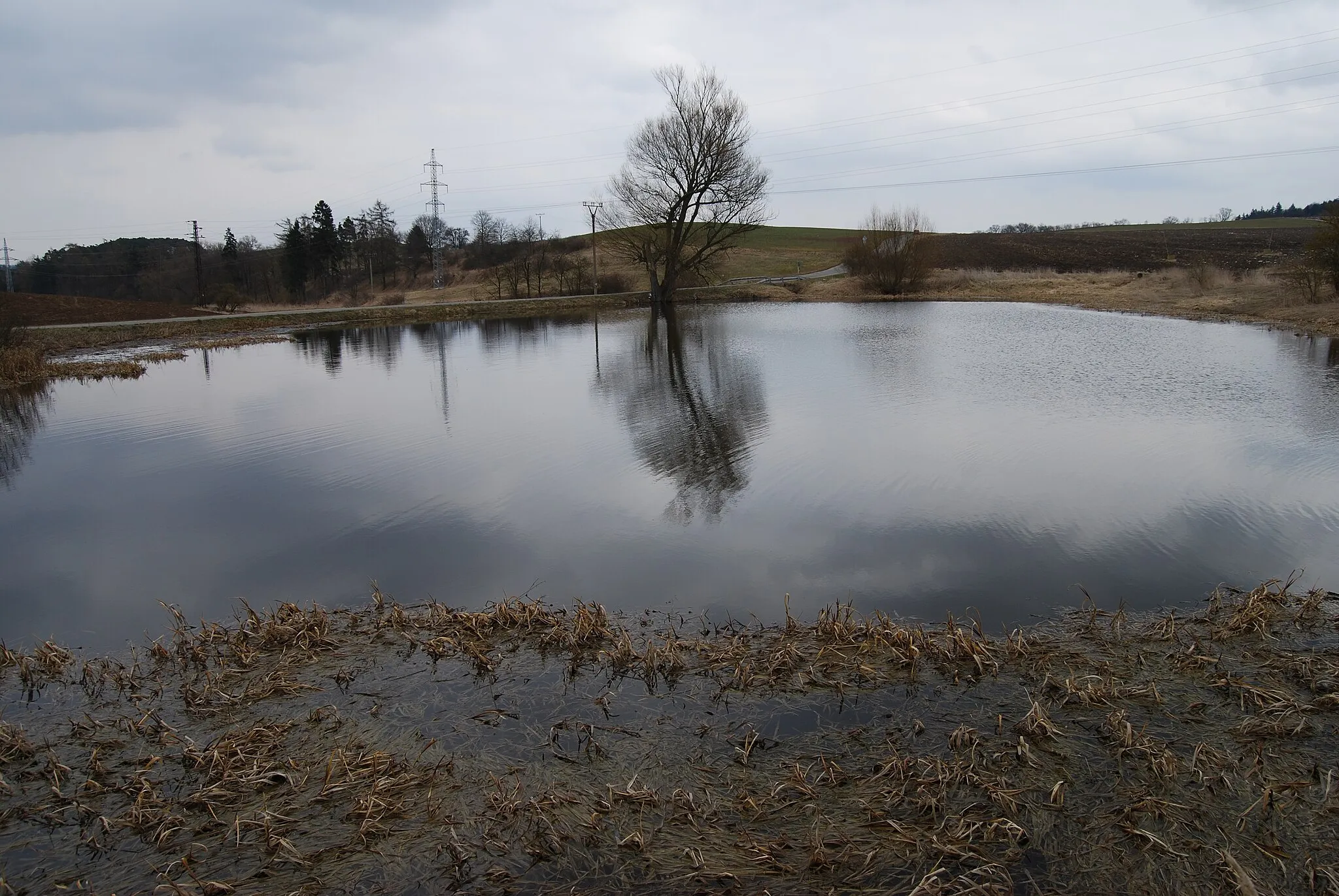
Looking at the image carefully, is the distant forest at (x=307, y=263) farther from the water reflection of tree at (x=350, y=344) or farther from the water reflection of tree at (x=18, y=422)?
the water reflection of tree at (x=18, y=422)

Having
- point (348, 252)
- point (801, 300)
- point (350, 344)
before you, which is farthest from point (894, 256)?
point (348, 252)

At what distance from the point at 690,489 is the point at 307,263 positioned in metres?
64.1

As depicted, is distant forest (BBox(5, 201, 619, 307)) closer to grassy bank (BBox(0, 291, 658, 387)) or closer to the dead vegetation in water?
grassy bank (BBox(0, 291, 658, 387))

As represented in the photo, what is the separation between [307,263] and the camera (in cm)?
6444

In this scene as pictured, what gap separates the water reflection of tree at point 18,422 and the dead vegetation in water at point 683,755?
26.1 feet

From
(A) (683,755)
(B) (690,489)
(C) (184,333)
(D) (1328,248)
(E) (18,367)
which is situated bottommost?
(A) (683,755)

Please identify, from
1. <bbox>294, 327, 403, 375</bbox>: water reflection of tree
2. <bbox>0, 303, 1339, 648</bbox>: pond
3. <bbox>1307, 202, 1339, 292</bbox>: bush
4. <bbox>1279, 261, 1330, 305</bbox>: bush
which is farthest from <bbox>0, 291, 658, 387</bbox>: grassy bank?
<bbox>1307, 202, 1339, 292</bbox>: bush

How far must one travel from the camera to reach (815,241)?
84875mm

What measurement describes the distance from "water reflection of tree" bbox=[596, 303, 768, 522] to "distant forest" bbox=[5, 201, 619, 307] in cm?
3690

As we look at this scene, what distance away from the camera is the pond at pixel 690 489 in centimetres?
679

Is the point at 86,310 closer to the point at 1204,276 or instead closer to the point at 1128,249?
the point at 1204,276

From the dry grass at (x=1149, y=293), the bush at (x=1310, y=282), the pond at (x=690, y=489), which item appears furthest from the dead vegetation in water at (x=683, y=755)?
the bush at (x=1310, y=282)

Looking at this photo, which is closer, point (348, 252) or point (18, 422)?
point (18, 422)

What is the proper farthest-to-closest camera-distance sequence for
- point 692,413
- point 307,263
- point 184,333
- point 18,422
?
point 307,263 → point 184,333 → point 18,422 → point 692,413
